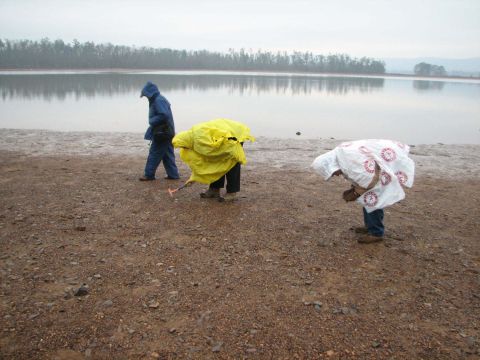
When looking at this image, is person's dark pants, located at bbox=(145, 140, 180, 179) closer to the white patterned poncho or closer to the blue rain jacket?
the blue rain jacket

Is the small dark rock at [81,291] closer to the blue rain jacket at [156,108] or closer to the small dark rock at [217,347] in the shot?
the small dark rock at [217,347]

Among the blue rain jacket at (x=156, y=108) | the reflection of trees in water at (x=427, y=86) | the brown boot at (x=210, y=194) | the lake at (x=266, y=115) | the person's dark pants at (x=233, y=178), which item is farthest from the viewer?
the reflection of trees in water at (x=427, y=86)

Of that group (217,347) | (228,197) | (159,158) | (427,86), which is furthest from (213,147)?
(427,86)

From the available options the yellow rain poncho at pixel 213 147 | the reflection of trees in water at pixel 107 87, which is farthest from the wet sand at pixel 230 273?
the reflection of trees in water at pixel 107 87

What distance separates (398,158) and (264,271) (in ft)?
5.80

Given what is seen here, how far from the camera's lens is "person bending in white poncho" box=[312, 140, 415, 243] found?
4.07 m

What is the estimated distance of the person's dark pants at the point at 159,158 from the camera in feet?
21.8

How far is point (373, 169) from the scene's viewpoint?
4055 mm

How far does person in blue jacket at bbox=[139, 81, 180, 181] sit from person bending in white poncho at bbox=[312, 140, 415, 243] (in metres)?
3.01

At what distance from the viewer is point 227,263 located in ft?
13.2

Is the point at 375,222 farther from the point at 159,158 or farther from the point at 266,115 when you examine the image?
the point at 266,115

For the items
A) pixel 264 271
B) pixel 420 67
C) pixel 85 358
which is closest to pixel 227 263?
pixel 264 271

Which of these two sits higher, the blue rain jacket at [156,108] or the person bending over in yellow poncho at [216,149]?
the blue rain jacket at [156,108]

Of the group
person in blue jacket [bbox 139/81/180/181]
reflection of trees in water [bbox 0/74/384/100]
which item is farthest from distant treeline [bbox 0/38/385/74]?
person in blue jacket [bbox 139/81/180/181]
